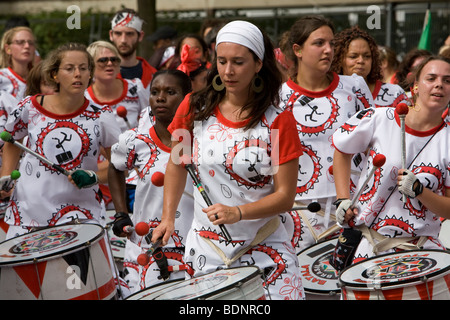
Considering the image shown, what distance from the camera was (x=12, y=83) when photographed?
824 centimetres

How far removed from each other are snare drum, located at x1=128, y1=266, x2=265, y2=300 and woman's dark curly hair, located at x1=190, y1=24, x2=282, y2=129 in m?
Result: 0.80

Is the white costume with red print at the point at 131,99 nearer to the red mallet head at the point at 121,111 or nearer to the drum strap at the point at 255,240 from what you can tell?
the red mallet head at the point at 121,111

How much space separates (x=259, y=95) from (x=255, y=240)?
0.70 meters

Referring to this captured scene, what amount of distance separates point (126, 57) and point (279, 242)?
518 centimetres

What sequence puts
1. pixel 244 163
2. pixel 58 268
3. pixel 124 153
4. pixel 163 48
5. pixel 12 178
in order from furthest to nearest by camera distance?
pixel 163 48
pixel 124 153
pixel 12 178
pixel 58 268
pixel 244 163

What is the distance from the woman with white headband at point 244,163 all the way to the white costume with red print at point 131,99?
373cm

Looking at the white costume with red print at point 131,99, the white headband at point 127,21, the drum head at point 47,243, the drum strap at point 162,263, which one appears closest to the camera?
the drum head at point 47,243

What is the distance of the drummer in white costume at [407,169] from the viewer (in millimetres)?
4488

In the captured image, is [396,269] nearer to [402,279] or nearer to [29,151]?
[402,279]

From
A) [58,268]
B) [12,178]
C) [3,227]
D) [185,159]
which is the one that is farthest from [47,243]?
[3,227]

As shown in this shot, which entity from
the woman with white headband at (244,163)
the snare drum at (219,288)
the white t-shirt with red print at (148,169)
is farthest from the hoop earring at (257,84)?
the white t-shirt with red print at (148,169)

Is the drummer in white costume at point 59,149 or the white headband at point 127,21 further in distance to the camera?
the white headband at point 127,21

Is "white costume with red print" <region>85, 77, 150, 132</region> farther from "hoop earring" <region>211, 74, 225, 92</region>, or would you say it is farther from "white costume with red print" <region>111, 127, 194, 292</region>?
"hoop earring" <region>211, 74, 225, 92</region>
